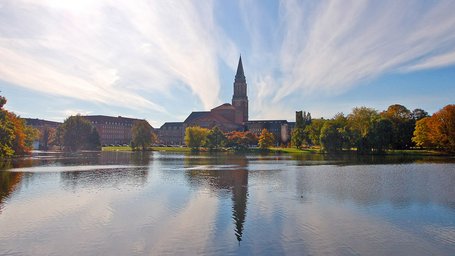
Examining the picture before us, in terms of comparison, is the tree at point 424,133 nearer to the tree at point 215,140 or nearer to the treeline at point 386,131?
the treeline at point 386,131

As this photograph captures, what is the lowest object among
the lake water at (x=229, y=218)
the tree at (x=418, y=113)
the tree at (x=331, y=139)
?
the lake water at (x=229, y=218)

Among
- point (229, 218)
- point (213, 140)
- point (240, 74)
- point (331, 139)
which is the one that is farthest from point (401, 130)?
point (240, 74)

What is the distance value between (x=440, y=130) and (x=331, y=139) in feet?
79.4

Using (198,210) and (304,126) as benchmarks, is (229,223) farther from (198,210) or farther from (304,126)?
(304,126)

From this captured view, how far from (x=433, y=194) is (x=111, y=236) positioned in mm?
23253

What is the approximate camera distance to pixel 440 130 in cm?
8506

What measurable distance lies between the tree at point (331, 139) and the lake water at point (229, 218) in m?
62.3

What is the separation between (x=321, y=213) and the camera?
900 inches

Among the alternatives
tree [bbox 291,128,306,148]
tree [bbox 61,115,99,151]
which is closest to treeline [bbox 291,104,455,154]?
tree [bbox 291,128,306,148]

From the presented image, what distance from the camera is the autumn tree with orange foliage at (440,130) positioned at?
8394 cm

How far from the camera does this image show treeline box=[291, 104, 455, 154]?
85750mm

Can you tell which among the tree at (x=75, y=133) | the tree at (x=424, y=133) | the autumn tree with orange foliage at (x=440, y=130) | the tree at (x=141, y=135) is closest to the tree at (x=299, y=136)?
the tree at (x=424, y=133)

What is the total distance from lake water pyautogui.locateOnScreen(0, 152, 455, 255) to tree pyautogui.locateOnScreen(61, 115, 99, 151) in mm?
91265

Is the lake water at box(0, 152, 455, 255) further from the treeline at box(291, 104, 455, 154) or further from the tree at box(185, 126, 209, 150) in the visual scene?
the tree at box(185, 126, 209, 150)
